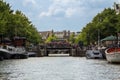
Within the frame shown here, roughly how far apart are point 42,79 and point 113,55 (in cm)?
2772

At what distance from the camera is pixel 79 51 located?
140 metres

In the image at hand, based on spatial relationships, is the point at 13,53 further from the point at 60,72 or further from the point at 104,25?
the point at 60,72

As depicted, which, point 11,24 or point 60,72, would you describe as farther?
point 11,24

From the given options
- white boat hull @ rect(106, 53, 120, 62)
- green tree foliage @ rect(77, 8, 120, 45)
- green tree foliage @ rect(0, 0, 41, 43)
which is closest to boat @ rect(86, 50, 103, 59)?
green tree foliage @ rect(0, 0, 41, 43)

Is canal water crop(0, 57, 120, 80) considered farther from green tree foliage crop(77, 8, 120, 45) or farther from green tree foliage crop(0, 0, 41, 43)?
green tree foliage crop(77, 8, 120, 45)

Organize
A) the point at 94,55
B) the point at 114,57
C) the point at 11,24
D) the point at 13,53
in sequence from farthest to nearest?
the point at 11,24, the point at 94,55, the point at 13,53, the point at 114,57

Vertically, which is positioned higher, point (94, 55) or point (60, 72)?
point (94, 55)

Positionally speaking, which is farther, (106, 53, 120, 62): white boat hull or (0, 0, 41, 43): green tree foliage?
(0, 0, 41, 43): green tree foliage

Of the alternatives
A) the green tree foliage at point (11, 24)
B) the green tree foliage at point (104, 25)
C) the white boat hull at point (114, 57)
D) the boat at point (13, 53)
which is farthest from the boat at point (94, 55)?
the white boat hull at point (114, 57)

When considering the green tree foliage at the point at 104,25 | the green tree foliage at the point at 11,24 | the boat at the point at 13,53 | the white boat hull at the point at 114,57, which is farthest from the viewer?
the green tree foliage at the point at 104,25

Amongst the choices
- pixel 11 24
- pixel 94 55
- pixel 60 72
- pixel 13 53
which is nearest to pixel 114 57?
pixel 60 72

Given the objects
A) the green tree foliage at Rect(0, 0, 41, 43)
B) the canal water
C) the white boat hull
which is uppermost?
the green tree foliage at Rect(0, 0, 41, 43)

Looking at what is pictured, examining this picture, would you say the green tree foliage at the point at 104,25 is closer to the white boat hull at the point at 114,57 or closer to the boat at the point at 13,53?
the boat at the point at 13,53

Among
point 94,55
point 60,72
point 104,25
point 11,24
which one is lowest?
point 60,72
